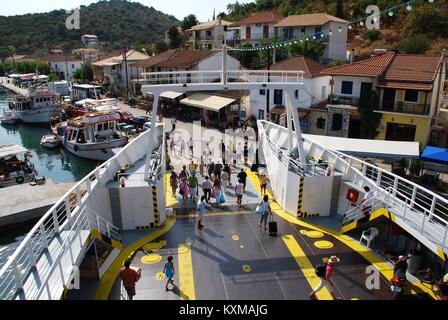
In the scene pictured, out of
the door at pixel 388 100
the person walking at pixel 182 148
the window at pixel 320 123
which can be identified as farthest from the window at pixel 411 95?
the person walking at pixel 182 148

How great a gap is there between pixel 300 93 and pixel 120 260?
26.1 meters

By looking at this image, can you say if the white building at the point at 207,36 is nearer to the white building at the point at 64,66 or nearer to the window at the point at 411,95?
the white building at the point at 64,66

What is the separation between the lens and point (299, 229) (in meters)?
12.9

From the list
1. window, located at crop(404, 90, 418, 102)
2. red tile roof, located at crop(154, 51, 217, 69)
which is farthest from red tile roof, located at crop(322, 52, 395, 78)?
red tile roof, located at crop(154, 51, 217, 69)

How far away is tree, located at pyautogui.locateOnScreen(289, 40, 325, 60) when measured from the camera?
43156 mm

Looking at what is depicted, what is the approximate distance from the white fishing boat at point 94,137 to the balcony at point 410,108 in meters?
22.8

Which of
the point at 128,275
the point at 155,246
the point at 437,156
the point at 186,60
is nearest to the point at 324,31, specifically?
the point at 186,60

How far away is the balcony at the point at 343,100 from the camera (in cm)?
2900

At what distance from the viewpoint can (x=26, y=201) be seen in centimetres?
1920

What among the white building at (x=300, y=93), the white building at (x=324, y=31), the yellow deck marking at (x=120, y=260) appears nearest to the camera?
the yellow deck marking at (x=120, y=260)

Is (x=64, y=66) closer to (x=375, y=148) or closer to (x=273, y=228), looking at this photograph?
(x=375, y=148)

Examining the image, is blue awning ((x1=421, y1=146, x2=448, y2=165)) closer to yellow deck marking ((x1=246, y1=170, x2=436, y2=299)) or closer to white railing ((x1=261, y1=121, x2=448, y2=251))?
white railing ((x1=261, y1=121, x2=448, y2=251))

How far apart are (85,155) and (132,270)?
85.3 ft

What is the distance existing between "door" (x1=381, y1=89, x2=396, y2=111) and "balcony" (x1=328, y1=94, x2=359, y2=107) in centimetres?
210
